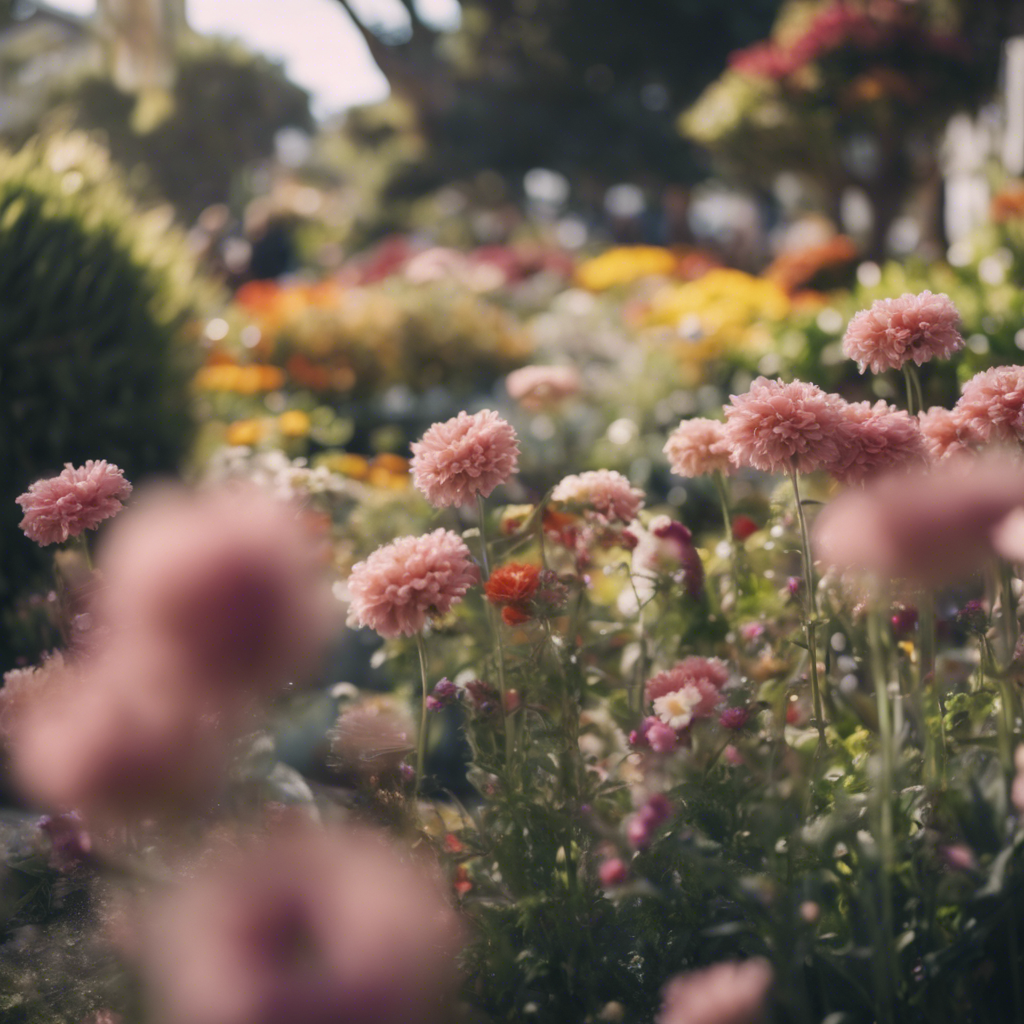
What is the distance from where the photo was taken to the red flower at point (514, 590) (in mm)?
1212

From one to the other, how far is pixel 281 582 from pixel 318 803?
140cm

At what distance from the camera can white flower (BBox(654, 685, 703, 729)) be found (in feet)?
4.05

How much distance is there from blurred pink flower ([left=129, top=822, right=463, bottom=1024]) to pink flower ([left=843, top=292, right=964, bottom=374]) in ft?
3.26

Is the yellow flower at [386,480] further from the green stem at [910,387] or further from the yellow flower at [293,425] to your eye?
the green stem at [910,387]

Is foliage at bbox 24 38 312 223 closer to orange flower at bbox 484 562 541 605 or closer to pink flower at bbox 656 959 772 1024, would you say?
orange flower at bbox 484 562 541 605

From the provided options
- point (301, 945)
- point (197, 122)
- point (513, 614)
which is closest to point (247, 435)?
point (513, 614)

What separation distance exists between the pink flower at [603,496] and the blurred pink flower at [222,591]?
38.3 inches

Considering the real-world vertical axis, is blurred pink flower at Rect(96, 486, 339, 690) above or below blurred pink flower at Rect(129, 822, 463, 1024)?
above

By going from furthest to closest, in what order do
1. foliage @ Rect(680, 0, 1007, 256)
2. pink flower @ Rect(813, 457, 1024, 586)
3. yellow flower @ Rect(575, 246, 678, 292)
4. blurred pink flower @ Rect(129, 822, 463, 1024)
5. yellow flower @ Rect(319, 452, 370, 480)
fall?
yellow flower @ Rect(575, 246, 678, 292) < foliage @ Rect(680, 0, 1007, 256) < yellow flower @ Rect(319, 452, 370, 480) < pink flower @ Rect(813, 457, 1024, 586) < blurred pink flower @ Rect(129, 822, 463, 1024)

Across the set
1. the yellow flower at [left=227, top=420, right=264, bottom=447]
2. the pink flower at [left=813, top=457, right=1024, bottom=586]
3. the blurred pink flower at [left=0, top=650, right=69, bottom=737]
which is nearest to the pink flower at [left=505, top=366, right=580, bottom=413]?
the yellow flower at [left=227, top=420, right=264, bottom=447]

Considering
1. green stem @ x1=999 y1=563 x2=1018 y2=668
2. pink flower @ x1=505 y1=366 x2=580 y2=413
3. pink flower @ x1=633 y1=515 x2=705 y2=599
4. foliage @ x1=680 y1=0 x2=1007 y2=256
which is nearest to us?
green stem @ x1=999 y1=563 x2=1018 y2=668

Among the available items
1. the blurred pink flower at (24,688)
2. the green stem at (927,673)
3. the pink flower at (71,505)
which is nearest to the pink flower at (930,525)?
the green stem at (927,673)

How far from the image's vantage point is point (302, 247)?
58.1 feet

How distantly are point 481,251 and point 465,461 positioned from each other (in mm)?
8876
